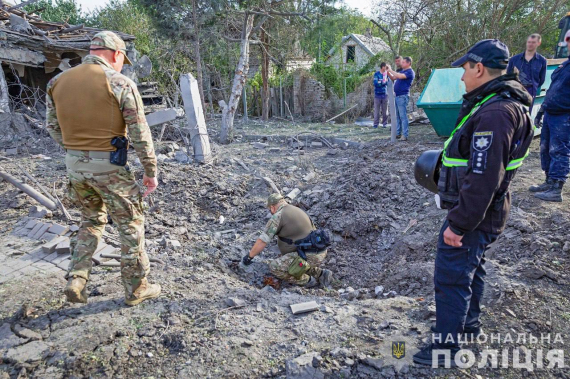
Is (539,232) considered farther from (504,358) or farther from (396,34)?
(396,34)

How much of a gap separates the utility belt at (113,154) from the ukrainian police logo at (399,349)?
2.37m

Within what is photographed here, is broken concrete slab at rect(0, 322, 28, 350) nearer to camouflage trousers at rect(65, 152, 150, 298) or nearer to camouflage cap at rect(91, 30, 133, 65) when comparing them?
camouflage trousers at rect(65, 152, 150, 298)

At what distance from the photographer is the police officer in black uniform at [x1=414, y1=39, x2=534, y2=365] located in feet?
6.38

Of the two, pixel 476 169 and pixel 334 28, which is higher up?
pixel 334 28

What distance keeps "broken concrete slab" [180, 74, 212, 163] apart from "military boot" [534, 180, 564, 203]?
536 cm

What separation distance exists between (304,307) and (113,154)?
190cm

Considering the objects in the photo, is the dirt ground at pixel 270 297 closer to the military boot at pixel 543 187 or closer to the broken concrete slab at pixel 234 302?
the broken concrete slab at pixel 234 302

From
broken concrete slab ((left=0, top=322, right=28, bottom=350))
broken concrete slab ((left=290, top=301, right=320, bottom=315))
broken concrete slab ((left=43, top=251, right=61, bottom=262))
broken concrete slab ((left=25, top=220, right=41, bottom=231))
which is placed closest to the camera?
broken concrete slab ((left=0, top=322, right=28, bottom=350))

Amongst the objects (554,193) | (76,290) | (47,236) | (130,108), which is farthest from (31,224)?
(554,193)

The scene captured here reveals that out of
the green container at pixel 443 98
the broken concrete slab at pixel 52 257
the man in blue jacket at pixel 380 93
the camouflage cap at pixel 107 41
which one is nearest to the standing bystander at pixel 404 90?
the green container at pixel 443 98

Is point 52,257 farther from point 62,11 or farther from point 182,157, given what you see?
point 62,11

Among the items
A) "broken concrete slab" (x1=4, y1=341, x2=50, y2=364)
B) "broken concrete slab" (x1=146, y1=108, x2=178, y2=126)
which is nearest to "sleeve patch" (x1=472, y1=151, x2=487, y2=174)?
"broken concrete slab" (x1=4, y1=341, x2=50, y2=364)

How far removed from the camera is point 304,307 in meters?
3.01

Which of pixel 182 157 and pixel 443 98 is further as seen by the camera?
pixel 443 98
